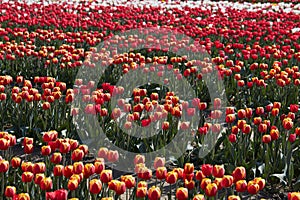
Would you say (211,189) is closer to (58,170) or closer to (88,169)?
(88,169)

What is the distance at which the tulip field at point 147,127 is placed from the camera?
3.44 meters

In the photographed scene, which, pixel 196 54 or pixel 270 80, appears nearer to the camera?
pixel 270 80

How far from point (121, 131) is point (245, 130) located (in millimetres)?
1277

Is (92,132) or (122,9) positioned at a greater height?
(122,9)

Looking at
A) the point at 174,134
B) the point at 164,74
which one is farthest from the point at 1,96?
the point at 164,74

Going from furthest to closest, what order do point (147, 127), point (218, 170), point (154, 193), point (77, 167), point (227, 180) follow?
point (147, 127), point (218, 170), point (77, 167), point (227, 180), point (154, 193)

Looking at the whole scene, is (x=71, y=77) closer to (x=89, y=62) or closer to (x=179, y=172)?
(x=89, y=62)

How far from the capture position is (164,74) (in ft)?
24.2

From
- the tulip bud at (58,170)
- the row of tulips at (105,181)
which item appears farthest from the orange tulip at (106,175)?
the tulip bud at (58,170)

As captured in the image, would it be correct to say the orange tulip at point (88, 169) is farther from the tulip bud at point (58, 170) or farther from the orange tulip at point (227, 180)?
the orange tulip at point (227, 180)

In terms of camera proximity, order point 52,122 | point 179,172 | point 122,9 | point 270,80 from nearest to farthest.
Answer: point 179,172, point 52,122, point 270,80, point 122,9

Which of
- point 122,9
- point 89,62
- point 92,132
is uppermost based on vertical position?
point 122,9

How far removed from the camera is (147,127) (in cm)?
497

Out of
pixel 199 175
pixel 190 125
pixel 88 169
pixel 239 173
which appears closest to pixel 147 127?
pixel 190 125
